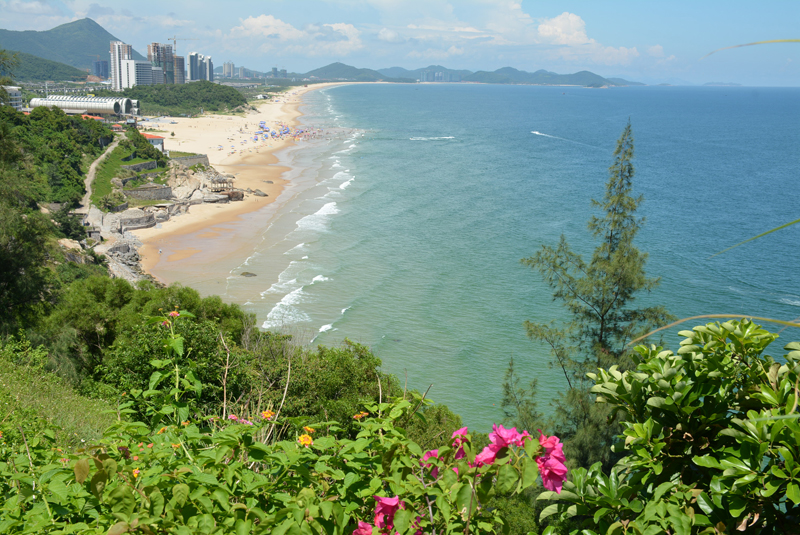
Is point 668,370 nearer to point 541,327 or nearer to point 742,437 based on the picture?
point 742,437

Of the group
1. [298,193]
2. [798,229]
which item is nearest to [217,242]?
[298,193]

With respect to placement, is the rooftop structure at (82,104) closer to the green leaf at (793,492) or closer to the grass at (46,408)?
the grass at (46,408)

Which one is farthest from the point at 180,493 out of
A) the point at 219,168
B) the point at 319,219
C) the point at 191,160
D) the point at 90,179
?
the point at 219,168

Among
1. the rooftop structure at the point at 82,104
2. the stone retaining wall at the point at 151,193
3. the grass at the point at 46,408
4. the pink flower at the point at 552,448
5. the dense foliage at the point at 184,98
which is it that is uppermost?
the dense foliage at the point at 184,98

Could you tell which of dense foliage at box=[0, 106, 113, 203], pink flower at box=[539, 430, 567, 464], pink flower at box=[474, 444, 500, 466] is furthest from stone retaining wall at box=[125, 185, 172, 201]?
pink flower at box=[539, 430, 567, 464]

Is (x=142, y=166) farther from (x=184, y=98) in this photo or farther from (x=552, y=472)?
(x=184, y=98)

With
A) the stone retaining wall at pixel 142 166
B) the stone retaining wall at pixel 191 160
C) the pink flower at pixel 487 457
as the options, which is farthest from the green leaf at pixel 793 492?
the stone retaining wall at pixel 191 160
